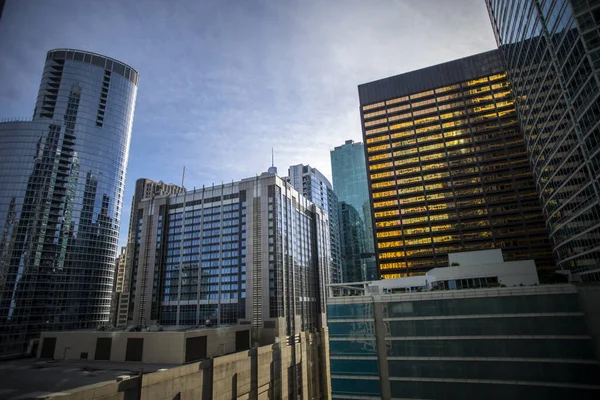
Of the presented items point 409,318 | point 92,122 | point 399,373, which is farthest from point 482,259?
point 92,122

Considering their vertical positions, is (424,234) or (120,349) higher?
(424,234)

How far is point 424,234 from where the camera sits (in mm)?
114875

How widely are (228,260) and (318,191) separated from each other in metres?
92.4

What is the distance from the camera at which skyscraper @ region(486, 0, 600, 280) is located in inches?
1534

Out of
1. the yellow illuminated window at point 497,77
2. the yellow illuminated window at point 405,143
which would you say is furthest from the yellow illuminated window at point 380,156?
the yellow illuminated window at point 497,77

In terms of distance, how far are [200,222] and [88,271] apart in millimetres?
55661

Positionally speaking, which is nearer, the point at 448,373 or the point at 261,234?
the point at 448,373


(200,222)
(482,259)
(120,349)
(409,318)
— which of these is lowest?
(120,349)

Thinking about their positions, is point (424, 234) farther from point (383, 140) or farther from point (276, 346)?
point (276, 346)

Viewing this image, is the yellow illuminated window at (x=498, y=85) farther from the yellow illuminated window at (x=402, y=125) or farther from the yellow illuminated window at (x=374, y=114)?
the yellow illuminated window at (x=374, y=114)

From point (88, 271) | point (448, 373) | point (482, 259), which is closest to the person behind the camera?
point (448, 373)

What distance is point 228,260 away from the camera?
9619 centimetres

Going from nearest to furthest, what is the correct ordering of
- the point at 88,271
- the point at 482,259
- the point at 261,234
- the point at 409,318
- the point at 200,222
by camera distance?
1. the point at 409,318
2. the point at 482,259
3. the point at 261,234
4. the point at 200,222
5. the point at 88,271

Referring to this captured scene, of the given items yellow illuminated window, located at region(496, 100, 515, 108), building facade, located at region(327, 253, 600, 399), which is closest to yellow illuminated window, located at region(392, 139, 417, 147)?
yellow illuminated window, located at region(496, 100, 515, 108)
